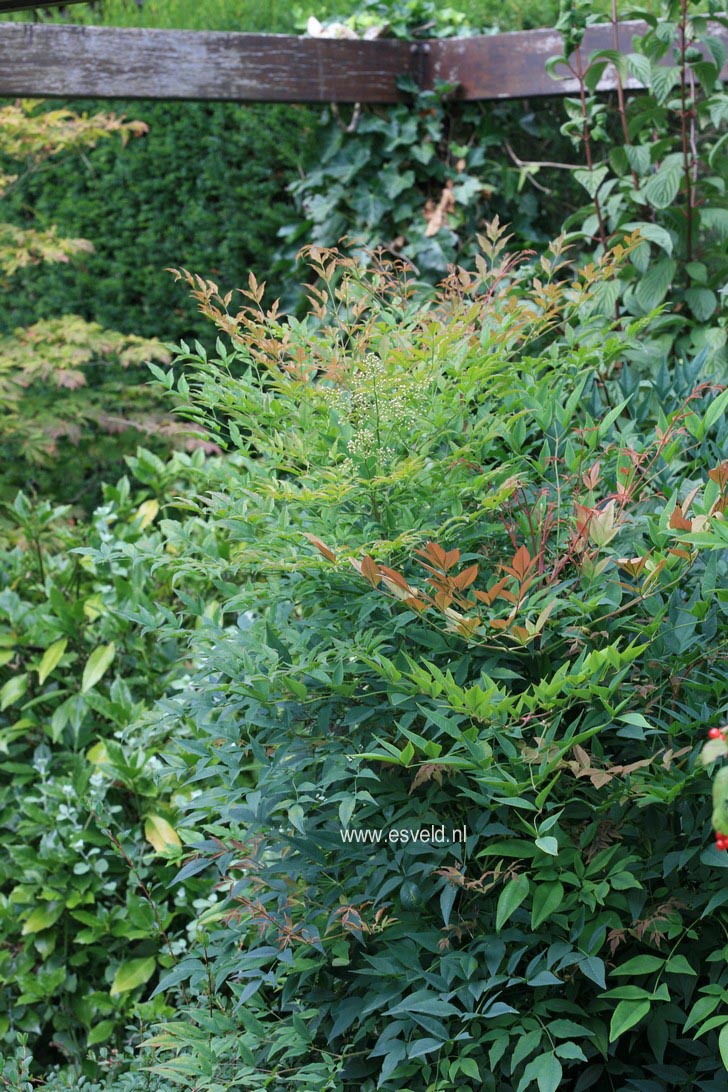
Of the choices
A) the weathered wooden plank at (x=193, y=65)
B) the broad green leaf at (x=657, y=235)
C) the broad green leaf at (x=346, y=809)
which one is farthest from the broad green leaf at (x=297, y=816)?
the weathered wooden plank at (x=193, y=65)

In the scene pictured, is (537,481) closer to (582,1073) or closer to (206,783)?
(582,1073)

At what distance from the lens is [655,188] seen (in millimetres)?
2877

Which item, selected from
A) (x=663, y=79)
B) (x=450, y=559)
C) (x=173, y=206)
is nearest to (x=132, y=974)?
(x=450, y=559)

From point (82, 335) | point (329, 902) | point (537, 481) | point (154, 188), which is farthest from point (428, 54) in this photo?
point (329, 902)

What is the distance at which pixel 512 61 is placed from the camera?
4016 mm

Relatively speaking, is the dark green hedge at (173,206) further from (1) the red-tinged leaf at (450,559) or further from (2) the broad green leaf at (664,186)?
(1) the red-tinged leaf at (450,559)

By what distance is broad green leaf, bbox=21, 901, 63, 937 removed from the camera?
2.46 m

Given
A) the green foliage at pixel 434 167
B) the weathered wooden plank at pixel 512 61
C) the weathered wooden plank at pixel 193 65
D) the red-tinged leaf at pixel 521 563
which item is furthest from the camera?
the green foliage at pixel 434 167

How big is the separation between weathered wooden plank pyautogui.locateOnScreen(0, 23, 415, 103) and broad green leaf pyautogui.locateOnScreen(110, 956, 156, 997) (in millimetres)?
2812

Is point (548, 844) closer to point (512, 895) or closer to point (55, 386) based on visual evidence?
point (512, 895)

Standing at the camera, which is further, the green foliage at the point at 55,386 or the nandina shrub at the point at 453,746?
the green foliage at the point at 55,386

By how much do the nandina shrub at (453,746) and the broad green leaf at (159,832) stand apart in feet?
2.14

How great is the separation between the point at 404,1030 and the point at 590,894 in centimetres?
37

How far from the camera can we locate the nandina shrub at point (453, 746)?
57.2 inches
